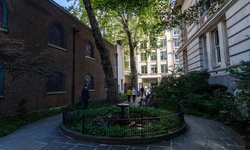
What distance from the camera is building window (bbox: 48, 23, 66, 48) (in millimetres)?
12237

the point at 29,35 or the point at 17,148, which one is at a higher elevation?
the point at 29,35

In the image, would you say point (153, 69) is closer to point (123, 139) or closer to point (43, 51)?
point (43, 51)

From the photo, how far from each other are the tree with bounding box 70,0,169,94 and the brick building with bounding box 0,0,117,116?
163 inches

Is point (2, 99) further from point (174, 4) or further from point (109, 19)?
point (109, 19)

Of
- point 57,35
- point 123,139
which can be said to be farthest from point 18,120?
point 57,35

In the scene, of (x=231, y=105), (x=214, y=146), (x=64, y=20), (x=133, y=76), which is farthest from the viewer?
(x=133, y=76)

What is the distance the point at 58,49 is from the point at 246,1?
12.3 metres

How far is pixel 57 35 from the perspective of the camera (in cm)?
1300

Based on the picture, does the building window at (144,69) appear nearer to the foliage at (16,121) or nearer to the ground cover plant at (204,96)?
the ground cover plant at (204,96)

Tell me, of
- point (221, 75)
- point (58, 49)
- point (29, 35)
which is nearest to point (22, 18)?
point (29, 35)

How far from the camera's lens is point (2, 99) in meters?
8.29

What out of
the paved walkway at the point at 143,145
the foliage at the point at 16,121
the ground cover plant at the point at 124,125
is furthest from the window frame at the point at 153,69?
the paved walkway at the point at 143,145

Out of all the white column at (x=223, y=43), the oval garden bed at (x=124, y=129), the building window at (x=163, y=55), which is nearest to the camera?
the oval garden bed at (x=124, y=129)

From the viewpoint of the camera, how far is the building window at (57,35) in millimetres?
12237
